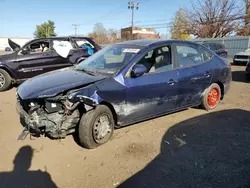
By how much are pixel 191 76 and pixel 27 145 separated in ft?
11.2

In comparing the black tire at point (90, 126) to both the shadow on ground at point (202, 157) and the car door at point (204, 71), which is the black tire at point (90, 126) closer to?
the shadow on ground at point (202, 157)

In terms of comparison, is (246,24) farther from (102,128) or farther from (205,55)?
(102,128)

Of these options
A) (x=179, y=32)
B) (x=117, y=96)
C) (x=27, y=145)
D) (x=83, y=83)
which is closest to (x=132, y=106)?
(x=117, y=96)

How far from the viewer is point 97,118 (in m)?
3.75

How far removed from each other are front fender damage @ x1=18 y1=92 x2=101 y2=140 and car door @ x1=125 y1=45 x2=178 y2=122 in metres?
0.73

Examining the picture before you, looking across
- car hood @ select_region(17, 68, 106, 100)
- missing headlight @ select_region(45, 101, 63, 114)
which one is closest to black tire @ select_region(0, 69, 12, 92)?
car hood @ select_region(17, 68, 106, 100)

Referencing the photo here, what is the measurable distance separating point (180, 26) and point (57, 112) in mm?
44513

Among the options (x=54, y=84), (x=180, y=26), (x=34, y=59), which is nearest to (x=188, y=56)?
(x=54, y=84)

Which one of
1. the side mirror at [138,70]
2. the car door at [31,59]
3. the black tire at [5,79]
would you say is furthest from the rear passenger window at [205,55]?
the black tire at [5,79]

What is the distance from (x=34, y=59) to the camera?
7.96 m

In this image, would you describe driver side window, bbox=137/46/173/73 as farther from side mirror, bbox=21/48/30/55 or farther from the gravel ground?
side mirror, bbox=21/48/30/55

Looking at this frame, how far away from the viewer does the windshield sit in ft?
13.9

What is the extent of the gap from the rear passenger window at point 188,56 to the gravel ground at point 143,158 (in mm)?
1245

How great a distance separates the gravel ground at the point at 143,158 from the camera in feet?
9.81
